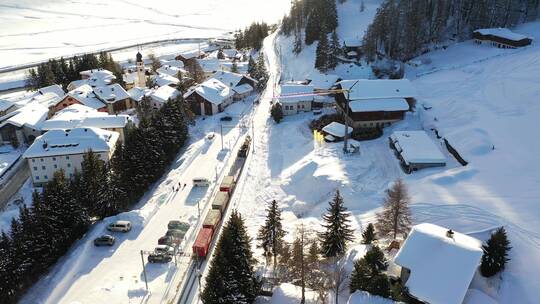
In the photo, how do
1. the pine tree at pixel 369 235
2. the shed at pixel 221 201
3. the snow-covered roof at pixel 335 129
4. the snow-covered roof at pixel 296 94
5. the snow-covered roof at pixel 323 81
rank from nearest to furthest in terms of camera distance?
the pine tree at pixel 369 235
the shed at pixel 221 201
the snow-covered roof at pixel 335 129
the snow-covered roof at pixel 296 94
the snow-covered roof at pixel 323 81

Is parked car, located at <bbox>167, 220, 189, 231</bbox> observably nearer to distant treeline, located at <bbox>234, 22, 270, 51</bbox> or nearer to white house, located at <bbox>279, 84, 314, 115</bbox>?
white house, located at <bbox>279, 84, 314, 115</bbox>

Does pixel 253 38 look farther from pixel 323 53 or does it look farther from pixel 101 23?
pixel 101 23

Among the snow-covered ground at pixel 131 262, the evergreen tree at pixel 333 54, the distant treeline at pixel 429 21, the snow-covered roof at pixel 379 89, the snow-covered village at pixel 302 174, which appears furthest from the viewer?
the evergreen tree at pixel 333 54

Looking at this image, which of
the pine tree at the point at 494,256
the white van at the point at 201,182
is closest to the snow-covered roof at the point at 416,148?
the pine tree at the point at 494,256

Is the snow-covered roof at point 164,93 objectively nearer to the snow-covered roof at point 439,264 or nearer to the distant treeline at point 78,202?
the distant treeline at point 78,202

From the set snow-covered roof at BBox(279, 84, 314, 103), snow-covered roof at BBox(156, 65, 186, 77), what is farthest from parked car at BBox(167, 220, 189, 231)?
snow-covered roof at BBox(156, 65, 186, 77)

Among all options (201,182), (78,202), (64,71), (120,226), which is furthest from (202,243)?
(64,71)
